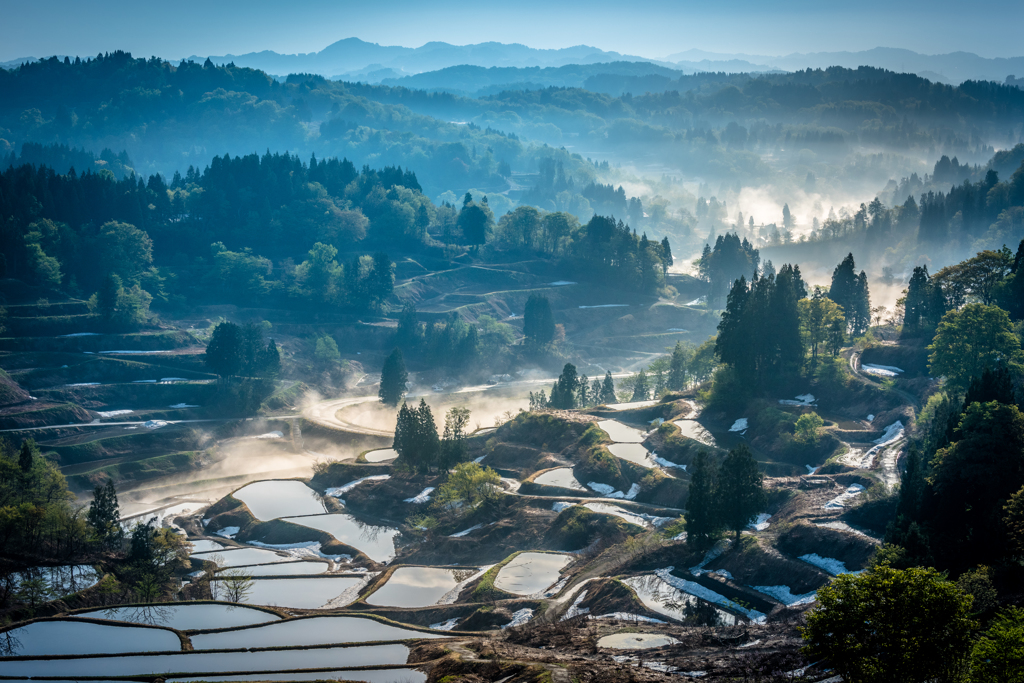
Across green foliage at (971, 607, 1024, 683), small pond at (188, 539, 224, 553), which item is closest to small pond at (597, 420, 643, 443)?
small pond at (188, 539, 224, 553)

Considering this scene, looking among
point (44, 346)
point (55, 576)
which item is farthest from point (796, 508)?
point (44, 346)

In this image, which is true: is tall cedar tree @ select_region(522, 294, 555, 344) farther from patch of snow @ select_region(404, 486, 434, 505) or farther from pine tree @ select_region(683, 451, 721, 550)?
pine tree @ select_region(683, 451, 721, 550)

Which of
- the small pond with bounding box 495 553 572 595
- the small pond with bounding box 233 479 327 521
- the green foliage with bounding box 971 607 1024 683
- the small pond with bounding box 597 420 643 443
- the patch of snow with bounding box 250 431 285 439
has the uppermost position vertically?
the green foliage with bounding box 971 607 1024 683

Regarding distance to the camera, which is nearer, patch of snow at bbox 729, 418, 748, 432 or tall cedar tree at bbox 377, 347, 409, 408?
patch of snow at bbox 729, 418, 748, 432

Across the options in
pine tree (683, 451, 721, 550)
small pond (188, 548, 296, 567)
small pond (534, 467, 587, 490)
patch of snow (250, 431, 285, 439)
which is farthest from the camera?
patch of snow (250, 431, 285, 439)

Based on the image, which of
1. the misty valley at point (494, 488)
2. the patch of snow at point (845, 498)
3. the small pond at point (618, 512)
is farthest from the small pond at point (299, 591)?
the patch of snow at point (845, 498)

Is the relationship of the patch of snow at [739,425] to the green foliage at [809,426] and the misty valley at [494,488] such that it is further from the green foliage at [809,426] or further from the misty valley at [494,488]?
the green foliage at [809,426]

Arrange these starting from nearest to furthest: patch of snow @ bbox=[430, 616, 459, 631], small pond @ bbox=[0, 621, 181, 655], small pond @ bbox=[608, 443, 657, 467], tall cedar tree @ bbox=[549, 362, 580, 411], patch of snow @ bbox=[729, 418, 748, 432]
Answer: small pond @ bbox=[0, 621, 181, 655], patch of snow @ bbox=[430, 616, 459, 631], small pond @ bbox=[608, 443, 657, 467], patch of snow @ bbox=[729, 418, 748, 432], tall cedar tree @ bbox=[549, 362, 580, 411]

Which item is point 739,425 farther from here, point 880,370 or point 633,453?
point 880,370

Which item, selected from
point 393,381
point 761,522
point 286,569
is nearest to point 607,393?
point 393,381
